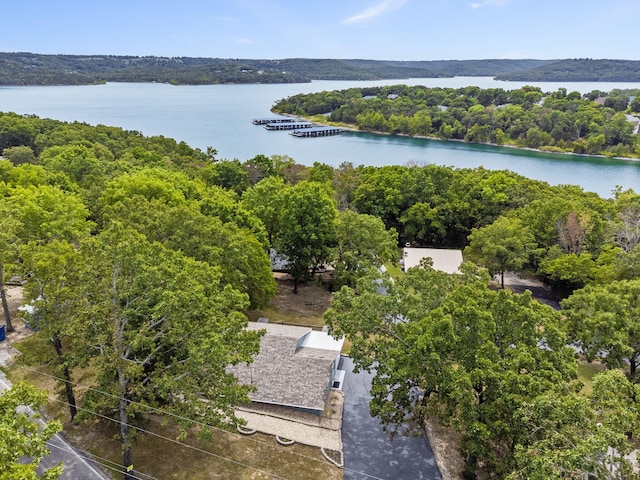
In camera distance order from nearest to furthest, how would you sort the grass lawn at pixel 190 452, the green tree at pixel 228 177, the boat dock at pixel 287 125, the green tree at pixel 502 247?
the grass lawn at pixel 190 452
the green tree at pixel 502 247
the green tree at pixel 228 177
the boat dock at pixel 287 125

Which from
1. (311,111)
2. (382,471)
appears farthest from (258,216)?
(311,111)

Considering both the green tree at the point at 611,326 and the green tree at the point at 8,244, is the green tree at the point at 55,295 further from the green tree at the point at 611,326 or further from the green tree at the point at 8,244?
the green tree at the point at 611,326

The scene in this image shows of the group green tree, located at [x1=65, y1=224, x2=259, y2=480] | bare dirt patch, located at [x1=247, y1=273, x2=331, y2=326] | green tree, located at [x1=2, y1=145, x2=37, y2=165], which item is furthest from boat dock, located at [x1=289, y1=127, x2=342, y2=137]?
green tree, located at [x1=65, y1=224, x2=259, y2=480]

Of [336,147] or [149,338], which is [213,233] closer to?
[149,338]

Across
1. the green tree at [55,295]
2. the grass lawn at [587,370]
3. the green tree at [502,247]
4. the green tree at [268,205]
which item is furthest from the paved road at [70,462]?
the green tree at [502,247]

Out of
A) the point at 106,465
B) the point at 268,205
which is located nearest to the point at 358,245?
the point at 268,205

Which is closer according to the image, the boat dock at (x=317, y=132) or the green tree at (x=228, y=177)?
the green tree at (x=228, y=177)

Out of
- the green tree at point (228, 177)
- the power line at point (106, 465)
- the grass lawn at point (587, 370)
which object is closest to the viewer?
the power line at point (106, 465)

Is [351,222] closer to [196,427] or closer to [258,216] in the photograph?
[258,216]
